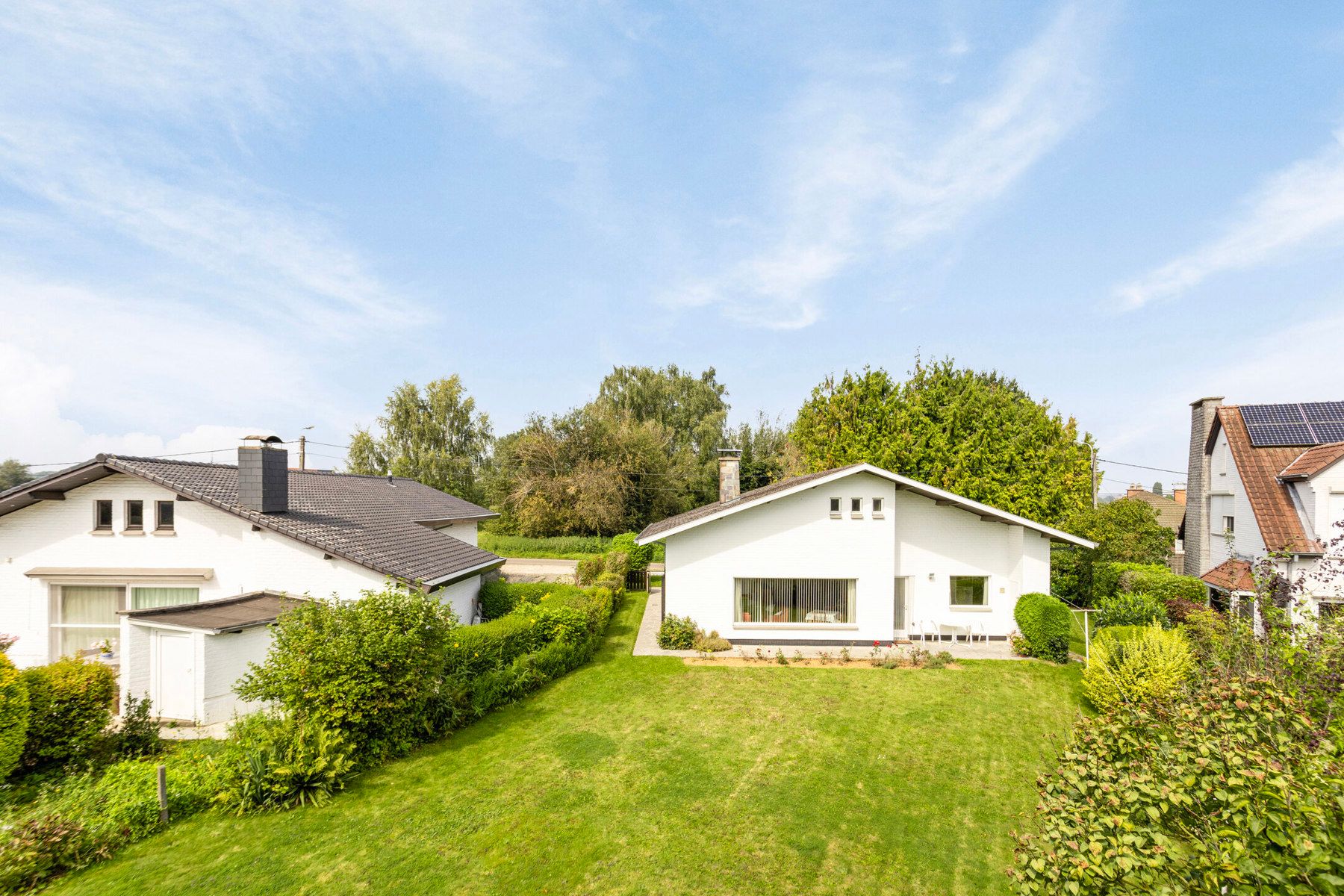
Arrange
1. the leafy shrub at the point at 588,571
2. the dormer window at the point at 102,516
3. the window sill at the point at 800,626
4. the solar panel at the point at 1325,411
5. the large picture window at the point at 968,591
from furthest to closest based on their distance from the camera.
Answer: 1. the leafy shrub at the point at 588,571
2. the solar panel at the point at 1325,411
3. the large picture window at the point at 968,591
4. the window sill at the point at 800,626
5. the dormer window at the point at 102,516

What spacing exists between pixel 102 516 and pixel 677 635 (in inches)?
613

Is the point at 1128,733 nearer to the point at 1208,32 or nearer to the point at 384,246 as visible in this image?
the point at 1208,32

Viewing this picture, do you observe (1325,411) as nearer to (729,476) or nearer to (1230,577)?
(1230,577)

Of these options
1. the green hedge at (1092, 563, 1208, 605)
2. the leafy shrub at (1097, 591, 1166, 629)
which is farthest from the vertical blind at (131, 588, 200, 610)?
the green hedge at (1092, 563, 1208, 605)

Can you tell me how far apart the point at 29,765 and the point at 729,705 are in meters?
12.5

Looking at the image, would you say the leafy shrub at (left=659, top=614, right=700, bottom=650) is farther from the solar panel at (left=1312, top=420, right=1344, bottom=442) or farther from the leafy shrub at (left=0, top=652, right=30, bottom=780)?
the solar panel at (left=1312, top=420, right=1344, bottom=442)

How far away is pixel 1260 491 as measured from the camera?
1847cm

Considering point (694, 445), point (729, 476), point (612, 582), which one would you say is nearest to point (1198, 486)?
point (729, 476)

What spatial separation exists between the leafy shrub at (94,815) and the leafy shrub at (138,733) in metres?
0.62

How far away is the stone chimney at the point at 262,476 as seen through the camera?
14.7m

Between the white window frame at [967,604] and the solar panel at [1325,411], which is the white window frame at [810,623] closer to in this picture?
the white window frame at [967,604]

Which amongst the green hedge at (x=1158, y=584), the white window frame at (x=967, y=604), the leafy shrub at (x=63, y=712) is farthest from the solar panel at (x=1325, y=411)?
the leafy shrub at (x=63, y=712)

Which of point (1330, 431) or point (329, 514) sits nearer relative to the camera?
point (329, 514)

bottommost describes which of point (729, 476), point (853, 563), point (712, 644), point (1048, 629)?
point (712, 644)
